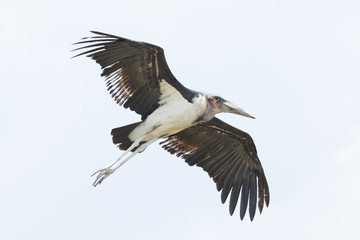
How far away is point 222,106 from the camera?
60.4 feet

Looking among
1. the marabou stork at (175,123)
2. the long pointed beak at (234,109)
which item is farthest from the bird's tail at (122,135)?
the long pointed beak at (234,109)

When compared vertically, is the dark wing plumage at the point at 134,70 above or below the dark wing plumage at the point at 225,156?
above

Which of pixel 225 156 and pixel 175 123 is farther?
pixel 225 156

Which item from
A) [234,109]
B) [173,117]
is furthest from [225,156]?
[173,117]

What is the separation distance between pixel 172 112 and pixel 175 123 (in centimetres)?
21

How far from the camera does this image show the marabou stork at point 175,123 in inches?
677

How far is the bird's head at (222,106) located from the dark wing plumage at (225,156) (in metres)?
0.90

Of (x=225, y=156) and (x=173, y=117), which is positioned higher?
(x=173, y=117)

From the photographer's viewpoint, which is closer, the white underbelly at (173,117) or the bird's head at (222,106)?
the white underbelly at (173,117)

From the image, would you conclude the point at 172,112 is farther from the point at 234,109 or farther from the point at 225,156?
the point at 225,156

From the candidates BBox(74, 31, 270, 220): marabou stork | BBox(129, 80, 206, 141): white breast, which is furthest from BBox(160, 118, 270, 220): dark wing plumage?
BBox(129, 80, 206, 141): white breast

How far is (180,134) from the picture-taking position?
1961 cm

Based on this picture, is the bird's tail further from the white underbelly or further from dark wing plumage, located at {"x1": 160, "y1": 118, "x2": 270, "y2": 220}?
dark wing plumage, located at {"x1": 160, "y1": 118, "x2": 270, "y2": 220}

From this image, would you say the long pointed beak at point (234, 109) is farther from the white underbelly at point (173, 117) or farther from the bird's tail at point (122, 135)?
the bird's tail at point (122, 135)
